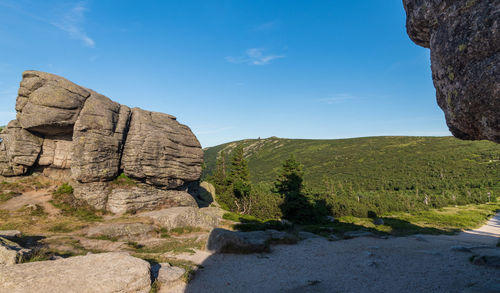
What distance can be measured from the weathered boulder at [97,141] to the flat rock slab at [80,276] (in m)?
17.6

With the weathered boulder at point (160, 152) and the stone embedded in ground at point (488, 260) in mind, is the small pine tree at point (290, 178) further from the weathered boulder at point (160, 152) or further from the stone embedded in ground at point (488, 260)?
the stone embedded in ground at point (488, 260)

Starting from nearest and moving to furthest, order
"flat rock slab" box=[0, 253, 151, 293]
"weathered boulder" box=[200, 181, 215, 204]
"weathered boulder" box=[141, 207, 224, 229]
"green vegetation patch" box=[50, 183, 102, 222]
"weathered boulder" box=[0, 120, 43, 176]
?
"flat rock slab" box=[0, 253, 151, 293] < "green vegetation patch" box=[50, 183, 102, 222] < "weathered boulder" box=[141, 207, 224, 229] < "weathered boulder" box=[0, 120, 43, 176] < "weathered boulder" box=[200, 181, 215, 204]

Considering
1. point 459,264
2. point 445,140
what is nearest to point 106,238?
point 459,264

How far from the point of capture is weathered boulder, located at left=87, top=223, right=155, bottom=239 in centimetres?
1945

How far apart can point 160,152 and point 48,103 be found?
1233 cm

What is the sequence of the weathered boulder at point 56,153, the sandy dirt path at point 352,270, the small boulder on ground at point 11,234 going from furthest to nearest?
1. the weathered boulder at point 56,153
2. the small boulder on ground at point 11,234
3. the sandy dirt path at point 352,270

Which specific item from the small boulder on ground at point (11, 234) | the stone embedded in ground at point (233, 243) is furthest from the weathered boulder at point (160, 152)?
the stone embedded in ground at point (233, 243)

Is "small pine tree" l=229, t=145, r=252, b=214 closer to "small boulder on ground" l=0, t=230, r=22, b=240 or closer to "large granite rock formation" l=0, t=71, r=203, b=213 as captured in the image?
"large granite rock formation" l=0, t=71, r=203, b=213

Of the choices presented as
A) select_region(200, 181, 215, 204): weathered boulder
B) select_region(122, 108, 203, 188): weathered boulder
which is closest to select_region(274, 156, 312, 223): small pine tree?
select_region(200, 181, 215, 204): weathered boulder

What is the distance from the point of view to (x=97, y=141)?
25.6m

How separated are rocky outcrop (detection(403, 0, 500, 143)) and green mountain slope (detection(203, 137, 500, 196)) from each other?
199ft

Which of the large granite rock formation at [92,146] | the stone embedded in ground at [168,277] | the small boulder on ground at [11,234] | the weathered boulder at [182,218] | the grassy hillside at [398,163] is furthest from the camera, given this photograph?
the grassy hillside at [398,163]

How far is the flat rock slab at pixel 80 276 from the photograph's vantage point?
318 inches

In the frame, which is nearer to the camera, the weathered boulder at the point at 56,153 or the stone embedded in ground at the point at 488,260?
the stone embedded in ground at the point at 488,260
